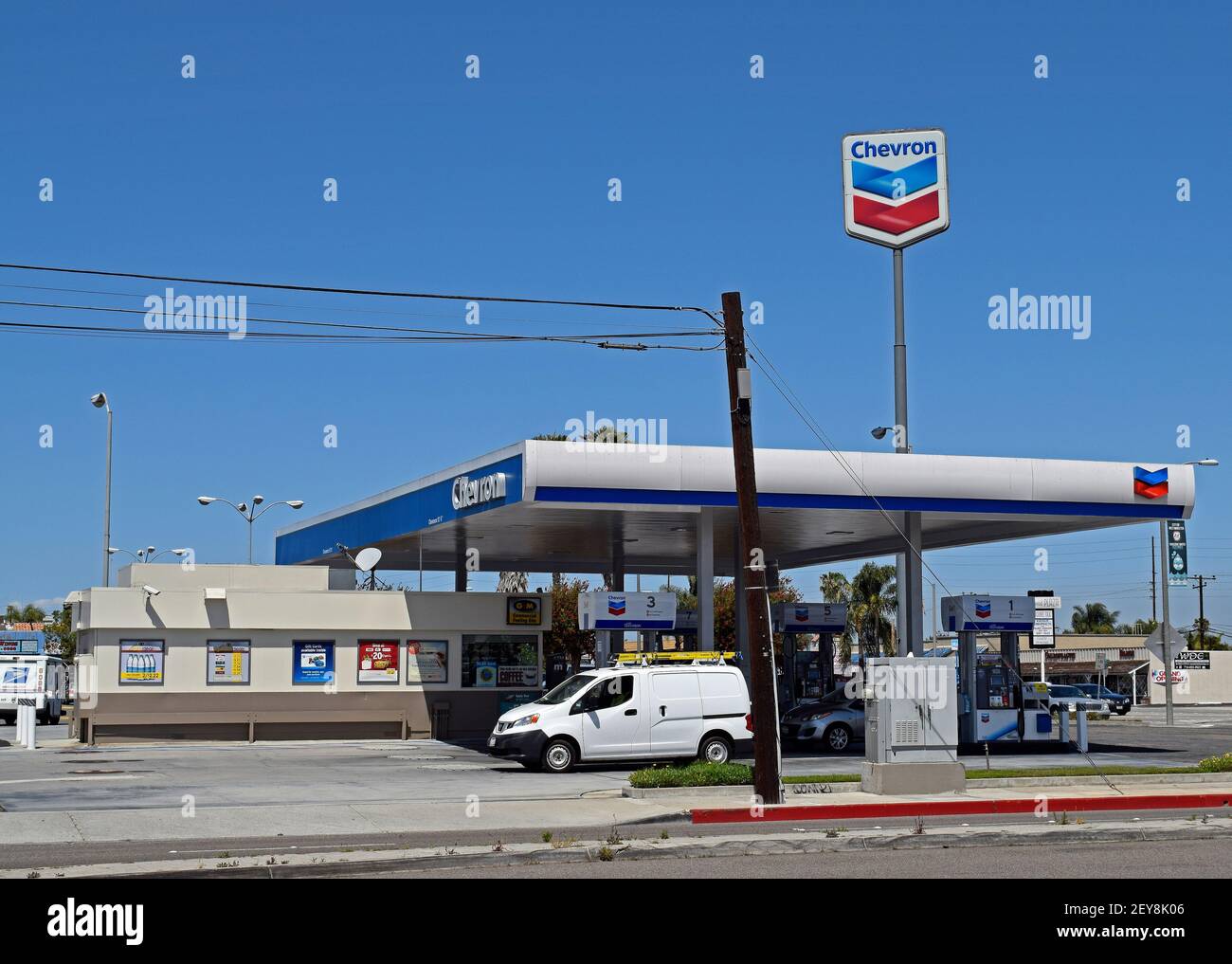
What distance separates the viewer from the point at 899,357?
110 ft

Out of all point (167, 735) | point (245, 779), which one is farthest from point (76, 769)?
point (167, 735)

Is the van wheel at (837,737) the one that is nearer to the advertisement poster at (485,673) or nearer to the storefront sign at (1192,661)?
the advertisement poster at (485,673)

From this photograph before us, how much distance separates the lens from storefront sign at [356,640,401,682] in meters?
35.8

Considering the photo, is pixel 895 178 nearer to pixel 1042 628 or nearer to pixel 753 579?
pixel 1042 628

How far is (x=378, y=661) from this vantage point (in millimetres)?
35938

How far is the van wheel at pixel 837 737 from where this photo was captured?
31672 millimetres

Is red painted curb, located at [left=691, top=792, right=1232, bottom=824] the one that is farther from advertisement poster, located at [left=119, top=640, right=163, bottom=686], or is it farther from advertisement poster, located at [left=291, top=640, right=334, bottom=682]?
advertisement poster, located at [left=119, top=640, right=163, bottom=686]

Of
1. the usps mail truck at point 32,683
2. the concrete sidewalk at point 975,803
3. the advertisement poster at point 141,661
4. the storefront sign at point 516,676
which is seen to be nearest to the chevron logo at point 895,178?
the storefront sign at point 516,676

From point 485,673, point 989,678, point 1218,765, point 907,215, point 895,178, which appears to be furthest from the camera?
point 485,673

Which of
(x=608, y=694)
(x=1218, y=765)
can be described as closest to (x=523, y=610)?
(x=608, y=694)

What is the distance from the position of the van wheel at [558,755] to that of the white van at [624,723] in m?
0.02

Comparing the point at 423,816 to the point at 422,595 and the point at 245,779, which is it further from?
the point at 422,595

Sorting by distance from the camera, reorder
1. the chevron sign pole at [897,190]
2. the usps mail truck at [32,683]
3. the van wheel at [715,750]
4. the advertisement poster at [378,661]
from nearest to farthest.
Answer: the van wheel at [715,750] < the chevron sign pole at [897,190] < the advertisement poster at [378,661] < the usps mail truck at [32,683]

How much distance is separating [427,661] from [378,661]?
1.25 m
